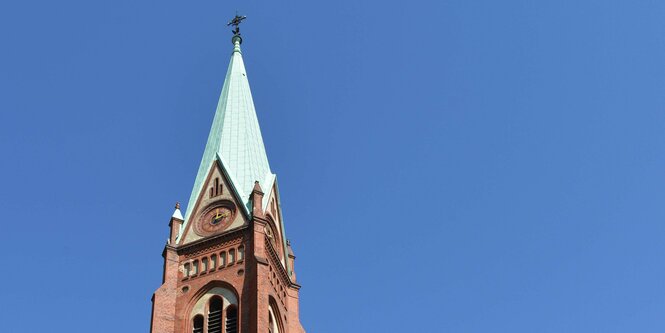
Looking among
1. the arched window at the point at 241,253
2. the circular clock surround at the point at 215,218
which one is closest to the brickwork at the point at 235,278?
the arched window at the point at 241,253

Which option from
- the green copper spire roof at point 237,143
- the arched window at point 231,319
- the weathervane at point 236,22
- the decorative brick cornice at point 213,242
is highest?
the weathervane at point 236,22

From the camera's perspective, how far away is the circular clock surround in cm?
6147

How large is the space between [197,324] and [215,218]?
805cm

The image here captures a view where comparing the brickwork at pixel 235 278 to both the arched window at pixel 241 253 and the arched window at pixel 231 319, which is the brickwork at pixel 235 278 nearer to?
the arched window at pixel 241 253

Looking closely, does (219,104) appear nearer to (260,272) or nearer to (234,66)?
(234,66)

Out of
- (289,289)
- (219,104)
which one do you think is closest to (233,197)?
(289,289)

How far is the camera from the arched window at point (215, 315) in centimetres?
5591

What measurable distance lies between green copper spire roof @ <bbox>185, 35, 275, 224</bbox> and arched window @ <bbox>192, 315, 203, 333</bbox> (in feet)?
26.7

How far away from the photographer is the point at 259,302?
54.5m

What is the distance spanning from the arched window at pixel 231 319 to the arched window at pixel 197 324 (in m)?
1.70

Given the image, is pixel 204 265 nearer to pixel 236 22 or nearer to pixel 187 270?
pixel 187 270

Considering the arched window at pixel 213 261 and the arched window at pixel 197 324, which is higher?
the arched window at pixel 213 261

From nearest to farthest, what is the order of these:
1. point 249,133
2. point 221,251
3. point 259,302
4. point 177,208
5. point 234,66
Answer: point 259,302 → point 221,251 → point 177,208 → point 249,133 → point 234,66

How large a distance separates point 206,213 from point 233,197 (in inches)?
78.6
